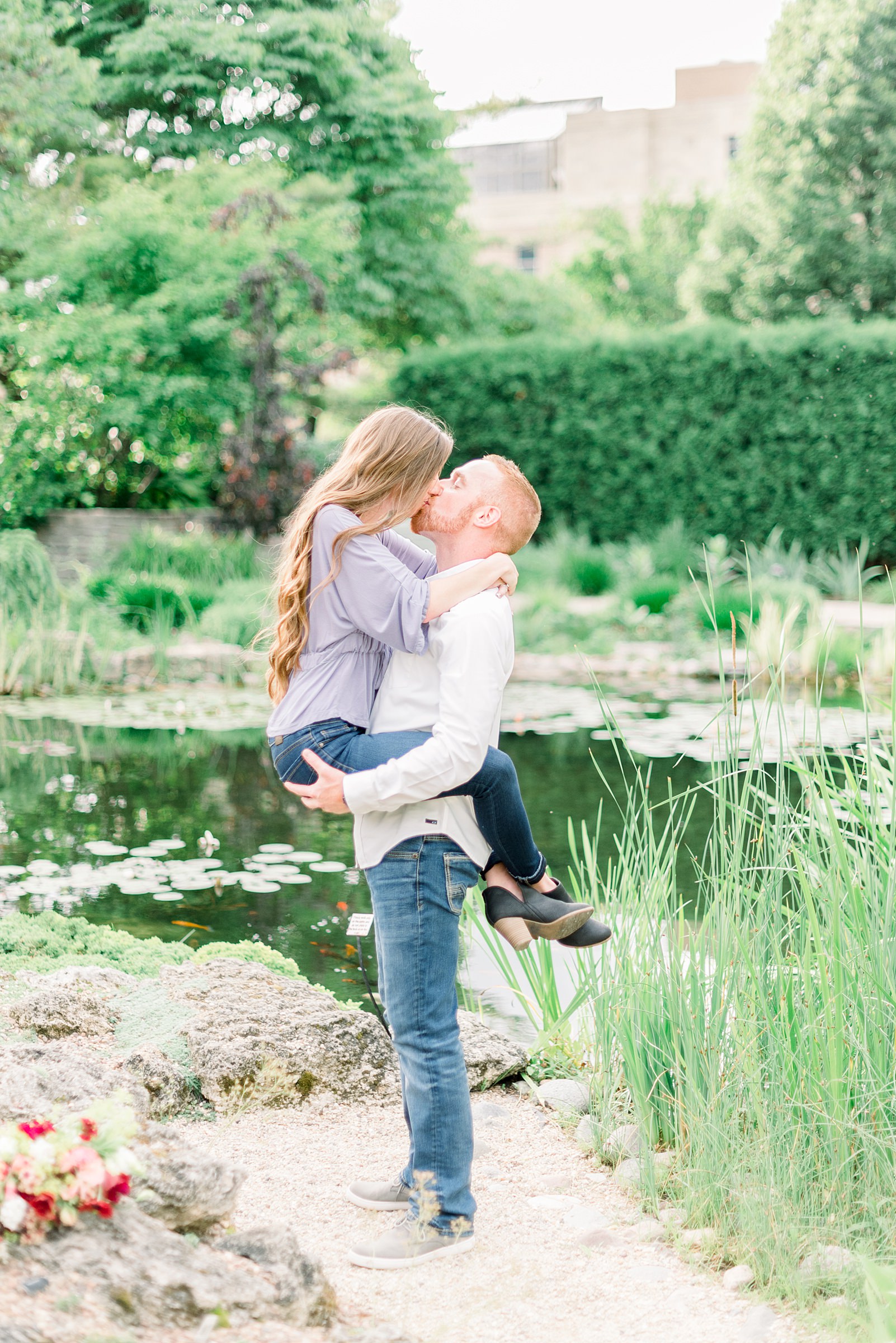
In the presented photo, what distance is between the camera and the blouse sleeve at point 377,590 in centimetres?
201

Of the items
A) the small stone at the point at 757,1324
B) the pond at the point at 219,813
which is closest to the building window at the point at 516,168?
the pond at the point at 219,813

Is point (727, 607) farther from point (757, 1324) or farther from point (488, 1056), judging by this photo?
point (757, 1324)

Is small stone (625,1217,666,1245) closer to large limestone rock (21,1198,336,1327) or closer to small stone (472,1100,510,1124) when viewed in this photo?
small stone (472,1100,510,1124)

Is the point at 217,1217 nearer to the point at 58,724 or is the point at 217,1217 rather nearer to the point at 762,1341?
the point at 762,1341

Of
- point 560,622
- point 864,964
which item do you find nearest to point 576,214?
point 560,622

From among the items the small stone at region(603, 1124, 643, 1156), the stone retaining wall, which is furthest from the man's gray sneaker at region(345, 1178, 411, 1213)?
the stone retaining wall

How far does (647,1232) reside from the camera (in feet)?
7.23

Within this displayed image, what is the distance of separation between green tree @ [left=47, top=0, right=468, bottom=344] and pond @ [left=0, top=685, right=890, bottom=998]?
8.45 m

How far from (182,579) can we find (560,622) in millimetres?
3138

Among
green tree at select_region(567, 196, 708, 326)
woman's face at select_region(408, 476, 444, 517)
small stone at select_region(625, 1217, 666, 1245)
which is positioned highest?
green tree at select_region(567, 196, 708, 326)

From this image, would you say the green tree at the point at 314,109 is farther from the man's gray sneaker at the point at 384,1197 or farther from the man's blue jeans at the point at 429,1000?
the man's gray sneaker at the point at 384,1197

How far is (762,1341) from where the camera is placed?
183 centimetres

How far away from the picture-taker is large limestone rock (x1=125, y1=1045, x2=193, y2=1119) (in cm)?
257

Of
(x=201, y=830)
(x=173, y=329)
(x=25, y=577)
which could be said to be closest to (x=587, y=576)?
(x=173, y=329)
